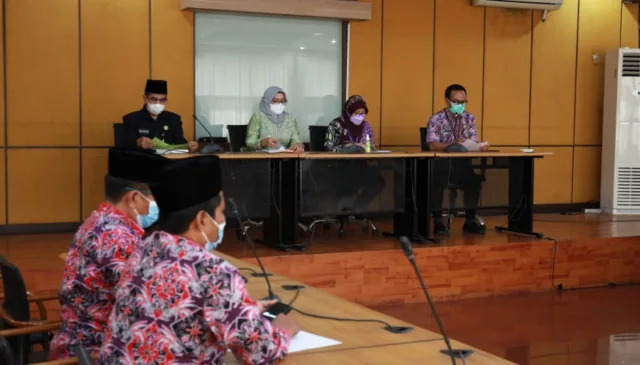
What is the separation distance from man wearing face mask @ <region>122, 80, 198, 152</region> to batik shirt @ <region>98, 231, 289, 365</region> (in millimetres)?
4471

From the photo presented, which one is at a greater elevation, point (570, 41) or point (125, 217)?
point (570, 41)

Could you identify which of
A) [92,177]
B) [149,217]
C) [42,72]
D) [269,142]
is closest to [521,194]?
[269,142]

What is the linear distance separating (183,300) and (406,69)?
6741mm

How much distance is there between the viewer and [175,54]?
736cm

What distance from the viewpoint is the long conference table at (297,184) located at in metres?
6.01

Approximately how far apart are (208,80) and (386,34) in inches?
76.1

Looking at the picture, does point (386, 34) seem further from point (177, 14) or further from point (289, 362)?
point (289, 362)

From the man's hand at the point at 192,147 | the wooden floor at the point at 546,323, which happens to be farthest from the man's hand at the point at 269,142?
the wooden floor at the point at 546,323

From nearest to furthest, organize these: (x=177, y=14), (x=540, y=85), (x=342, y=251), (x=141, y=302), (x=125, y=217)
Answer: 1. (x=141, y=302)
2. (x=125, y=217)
3. (x=342, y=251)
4. (x=177, y=14)
5. (x=540, y=85)

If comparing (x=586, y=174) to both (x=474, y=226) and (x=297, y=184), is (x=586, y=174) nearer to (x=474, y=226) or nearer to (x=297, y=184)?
(x=474, y=226)

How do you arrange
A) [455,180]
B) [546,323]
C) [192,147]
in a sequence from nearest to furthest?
[546,323], [192,147], [455,180]

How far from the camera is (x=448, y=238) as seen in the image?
6727 millimetres

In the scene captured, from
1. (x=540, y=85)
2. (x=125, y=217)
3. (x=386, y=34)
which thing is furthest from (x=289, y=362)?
(x=540, y=85)

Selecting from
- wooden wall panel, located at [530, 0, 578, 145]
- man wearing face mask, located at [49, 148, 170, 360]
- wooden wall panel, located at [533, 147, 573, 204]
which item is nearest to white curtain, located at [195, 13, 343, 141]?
wooden wall panel, located at [530, 0, 578, 145]
